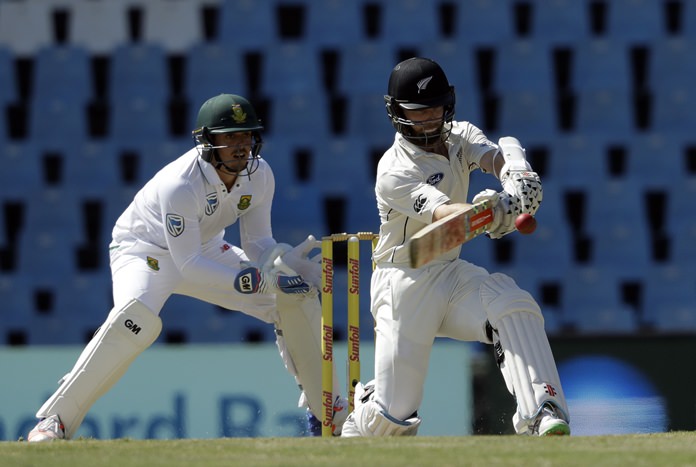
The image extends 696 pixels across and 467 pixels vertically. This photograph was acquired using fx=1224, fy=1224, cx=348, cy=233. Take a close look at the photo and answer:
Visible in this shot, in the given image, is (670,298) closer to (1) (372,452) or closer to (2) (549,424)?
(2) (549,424)

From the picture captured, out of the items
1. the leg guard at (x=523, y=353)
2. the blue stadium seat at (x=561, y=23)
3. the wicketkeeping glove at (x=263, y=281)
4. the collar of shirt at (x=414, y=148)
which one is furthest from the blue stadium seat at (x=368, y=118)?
the leg guard at (x=523, y=353)

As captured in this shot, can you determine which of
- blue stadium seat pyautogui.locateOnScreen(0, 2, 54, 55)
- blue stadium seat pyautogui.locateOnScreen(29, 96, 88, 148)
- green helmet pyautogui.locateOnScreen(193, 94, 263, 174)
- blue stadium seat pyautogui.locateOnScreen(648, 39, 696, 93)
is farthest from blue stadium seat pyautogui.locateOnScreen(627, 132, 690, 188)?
green helmet pyautogui.locateOnScreen(193, 94, 263, 174)

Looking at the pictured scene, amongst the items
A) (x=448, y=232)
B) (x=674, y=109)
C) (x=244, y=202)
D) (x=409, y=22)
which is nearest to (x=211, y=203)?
(x=244, y=202)

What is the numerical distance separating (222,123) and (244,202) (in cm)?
33

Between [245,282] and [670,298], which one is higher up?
[245,282]

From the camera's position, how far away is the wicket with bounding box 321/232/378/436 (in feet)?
14.9

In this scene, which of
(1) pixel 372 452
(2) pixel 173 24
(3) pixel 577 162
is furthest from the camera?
(2) pixel 173 24

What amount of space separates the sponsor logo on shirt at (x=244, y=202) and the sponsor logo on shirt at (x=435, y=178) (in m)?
0.90

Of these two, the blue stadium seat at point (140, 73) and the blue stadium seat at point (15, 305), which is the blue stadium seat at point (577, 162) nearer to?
the blue stadium seat at point (140, 73)

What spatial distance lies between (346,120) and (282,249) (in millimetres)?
4593

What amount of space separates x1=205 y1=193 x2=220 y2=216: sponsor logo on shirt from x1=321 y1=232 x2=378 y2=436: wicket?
430 millimetres

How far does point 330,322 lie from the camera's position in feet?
15.1

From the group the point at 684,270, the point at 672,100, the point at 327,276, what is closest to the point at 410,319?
the point at 327,276

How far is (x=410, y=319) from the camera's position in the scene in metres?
4.04
